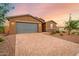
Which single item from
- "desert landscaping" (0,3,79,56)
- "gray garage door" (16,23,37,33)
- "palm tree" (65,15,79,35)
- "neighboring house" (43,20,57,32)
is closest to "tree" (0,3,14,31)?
"desert landscaping" (0,3,79,56)

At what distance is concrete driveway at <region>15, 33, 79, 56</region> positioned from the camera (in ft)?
5.02

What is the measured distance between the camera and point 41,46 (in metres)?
1.54

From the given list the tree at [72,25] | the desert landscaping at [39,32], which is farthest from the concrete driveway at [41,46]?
the tree at [72,25]

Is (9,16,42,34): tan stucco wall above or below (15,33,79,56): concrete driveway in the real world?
above

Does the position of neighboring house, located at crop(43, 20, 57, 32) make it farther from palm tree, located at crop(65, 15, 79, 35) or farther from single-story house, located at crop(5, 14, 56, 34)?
palm tree, located at crop(65, 15, 79, 35)

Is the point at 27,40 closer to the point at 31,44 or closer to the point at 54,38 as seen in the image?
the point at 31,44

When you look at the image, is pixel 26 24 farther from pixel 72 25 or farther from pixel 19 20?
pixel 72 25

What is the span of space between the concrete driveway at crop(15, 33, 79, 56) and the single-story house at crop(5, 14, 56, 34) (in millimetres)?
46

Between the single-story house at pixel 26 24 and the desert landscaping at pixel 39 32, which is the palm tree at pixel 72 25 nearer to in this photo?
the desert landscaping at pixel 39 32

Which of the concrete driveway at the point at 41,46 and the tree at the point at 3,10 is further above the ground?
the tree at the point at 3,10

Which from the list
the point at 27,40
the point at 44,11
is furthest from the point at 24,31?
the point at 44,11

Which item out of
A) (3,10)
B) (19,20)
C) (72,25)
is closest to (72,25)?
(72,25)

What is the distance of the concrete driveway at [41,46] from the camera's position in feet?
5.02

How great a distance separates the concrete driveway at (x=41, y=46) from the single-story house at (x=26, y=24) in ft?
0.15
